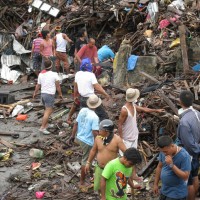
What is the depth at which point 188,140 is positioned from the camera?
24.5ft

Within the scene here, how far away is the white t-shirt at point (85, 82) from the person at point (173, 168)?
12.7ft

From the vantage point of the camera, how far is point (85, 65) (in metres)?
10.4

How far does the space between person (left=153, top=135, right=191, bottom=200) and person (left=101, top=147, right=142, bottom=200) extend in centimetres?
39

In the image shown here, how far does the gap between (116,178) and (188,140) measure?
1404mm

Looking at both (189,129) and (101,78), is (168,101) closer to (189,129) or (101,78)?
(189,129)

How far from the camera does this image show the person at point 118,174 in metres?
6.66

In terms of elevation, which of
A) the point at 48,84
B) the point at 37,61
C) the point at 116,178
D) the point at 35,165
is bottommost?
the point at 35,165

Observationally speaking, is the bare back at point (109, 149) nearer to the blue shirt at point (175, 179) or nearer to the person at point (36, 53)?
the blue shirt at point (175, 179)

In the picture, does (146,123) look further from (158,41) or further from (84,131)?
(158,41)

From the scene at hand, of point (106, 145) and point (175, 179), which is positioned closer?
point (175, 179)

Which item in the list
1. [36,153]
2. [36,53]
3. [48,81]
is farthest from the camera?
[36,53]

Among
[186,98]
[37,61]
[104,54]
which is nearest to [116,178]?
[186,98]

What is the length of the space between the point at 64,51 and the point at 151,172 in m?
8.09

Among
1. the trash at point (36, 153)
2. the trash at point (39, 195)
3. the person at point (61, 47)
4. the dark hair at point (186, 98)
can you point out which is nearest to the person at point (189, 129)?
the dark hair at point (186, 98)
